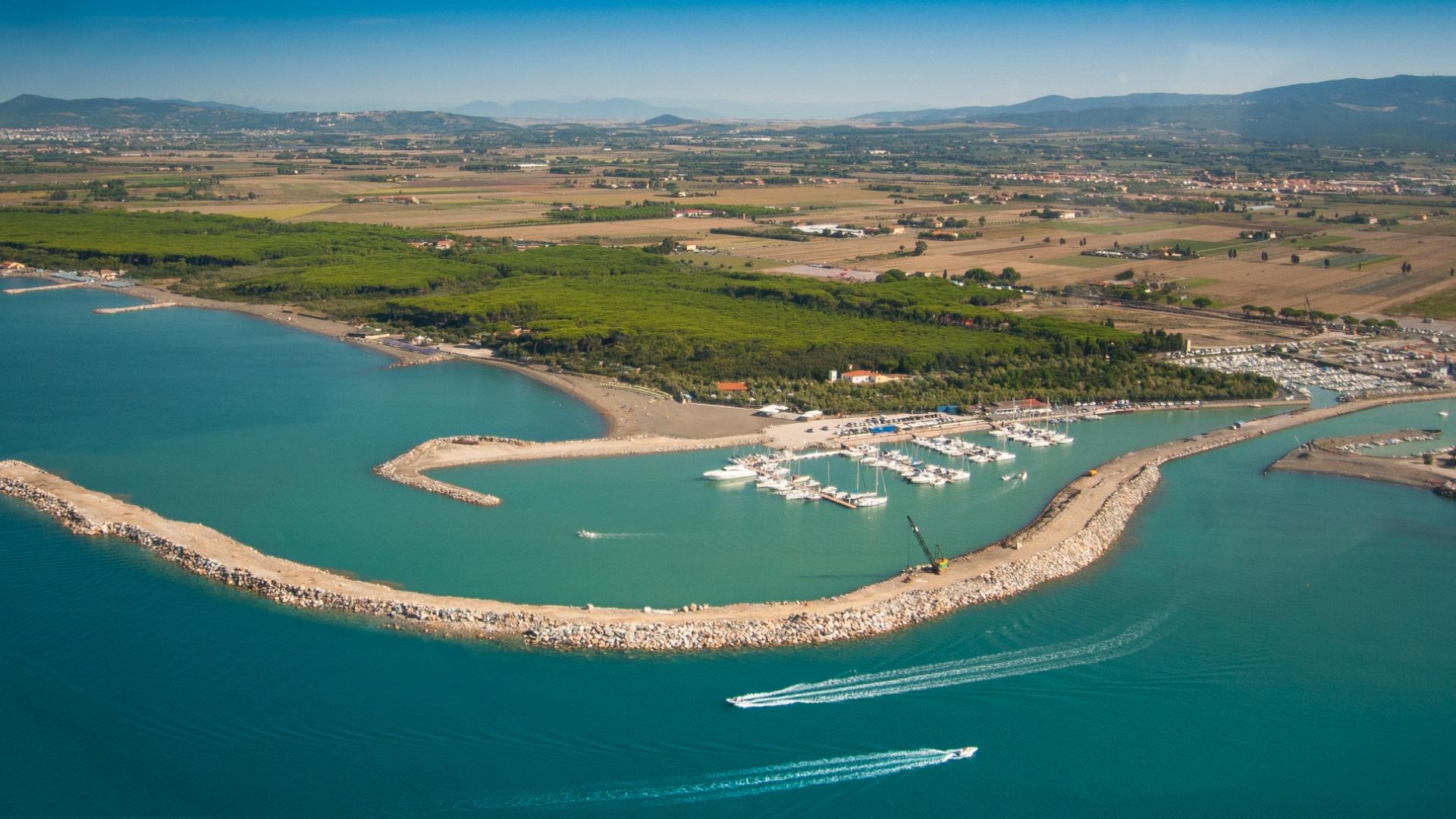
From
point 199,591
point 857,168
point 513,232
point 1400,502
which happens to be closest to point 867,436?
point 1400,502

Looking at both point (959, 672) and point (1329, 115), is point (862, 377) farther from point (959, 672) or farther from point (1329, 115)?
point (1329, 115)

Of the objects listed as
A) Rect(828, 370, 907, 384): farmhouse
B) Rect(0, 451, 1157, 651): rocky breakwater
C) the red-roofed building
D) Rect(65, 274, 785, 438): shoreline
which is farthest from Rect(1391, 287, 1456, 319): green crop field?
Rect(0, 451, 1157, 651): rocky breakwater

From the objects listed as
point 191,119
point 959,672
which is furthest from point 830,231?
point 191,119

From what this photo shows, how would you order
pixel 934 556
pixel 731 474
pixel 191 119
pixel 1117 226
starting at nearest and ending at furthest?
pixel 934 556
pixel 731 474
pixel 1117 226
pixel 191 119

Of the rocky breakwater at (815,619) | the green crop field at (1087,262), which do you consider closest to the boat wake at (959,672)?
the rocky breakwater at (815,619)

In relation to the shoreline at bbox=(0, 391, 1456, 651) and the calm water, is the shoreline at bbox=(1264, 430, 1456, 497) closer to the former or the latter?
the calm water

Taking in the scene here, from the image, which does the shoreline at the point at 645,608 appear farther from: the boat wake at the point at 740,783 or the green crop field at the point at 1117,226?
the green crop field at the point at 1117,226
